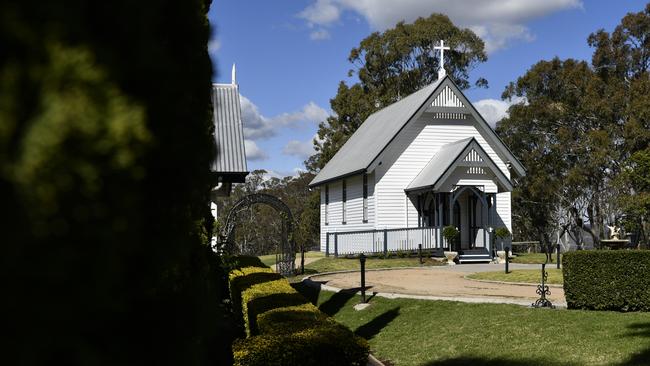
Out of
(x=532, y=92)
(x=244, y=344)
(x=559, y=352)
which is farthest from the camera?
(x=532, y=92)

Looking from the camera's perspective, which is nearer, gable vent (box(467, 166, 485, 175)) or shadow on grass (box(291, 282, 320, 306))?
shadow on grass (box(291, 282, 320, 306))

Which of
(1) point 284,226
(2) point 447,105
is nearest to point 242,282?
(1) point 284,226

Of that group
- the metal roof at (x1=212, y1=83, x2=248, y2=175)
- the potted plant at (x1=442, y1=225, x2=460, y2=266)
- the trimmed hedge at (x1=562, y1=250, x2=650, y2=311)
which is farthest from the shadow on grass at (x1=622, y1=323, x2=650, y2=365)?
the potted plant at (x1=442, y1=225, x2=460, y2=266)

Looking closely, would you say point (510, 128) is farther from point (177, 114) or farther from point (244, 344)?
point (177, 114)

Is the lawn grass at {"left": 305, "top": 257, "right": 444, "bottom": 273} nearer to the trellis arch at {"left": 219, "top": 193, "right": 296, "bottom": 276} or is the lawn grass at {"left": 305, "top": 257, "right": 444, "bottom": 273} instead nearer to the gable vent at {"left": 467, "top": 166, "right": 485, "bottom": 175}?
Answer: the trellis arch at {"left": 219, "top": 193, "right": 296, "bottom": 276}

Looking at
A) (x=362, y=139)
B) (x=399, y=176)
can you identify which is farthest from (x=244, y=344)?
(x=362, y=139)

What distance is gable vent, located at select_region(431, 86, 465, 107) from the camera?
3109cm

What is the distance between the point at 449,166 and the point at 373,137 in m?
7.74

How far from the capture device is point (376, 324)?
13.0 m

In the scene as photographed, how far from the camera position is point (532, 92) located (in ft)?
149

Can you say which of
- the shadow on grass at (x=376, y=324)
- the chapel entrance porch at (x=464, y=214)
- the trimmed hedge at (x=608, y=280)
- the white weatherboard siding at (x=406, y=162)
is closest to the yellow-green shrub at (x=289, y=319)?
the shadow on grass at (x=376, y=324)

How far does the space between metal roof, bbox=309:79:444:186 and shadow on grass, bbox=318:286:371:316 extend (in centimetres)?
1316

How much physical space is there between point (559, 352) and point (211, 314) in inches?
303

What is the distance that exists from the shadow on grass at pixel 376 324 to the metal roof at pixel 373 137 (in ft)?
53.7
